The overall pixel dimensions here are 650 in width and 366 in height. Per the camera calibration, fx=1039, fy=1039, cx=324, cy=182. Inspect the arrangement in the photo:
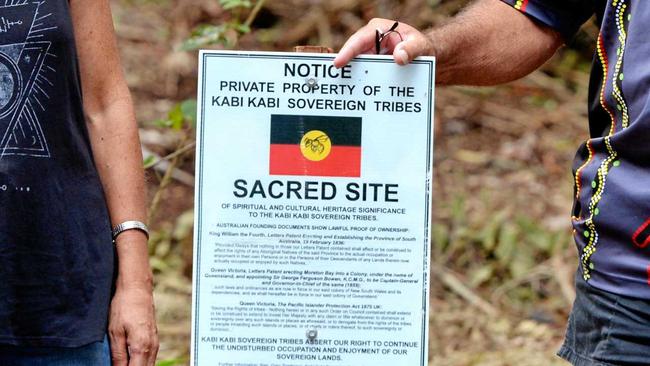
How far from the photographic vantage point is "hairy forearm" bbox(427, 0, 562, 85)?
2348mm

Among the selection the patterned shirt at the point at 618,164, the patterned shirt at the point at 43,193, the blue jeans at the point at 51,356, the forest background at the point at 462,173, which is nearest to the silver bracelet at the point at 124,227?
the patterned shirt at the point at 43,193

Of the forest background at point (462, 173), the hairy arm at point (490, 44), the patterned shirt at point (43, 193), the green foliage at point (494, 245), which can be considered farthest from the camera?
the green foliage at point (494, 245)

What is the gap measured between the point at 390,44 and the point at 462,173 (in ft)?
13.1

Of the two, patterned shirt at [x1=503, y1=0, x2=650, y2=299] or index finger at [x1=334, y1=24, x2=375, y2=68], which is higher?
index finger at [x1=334, y1=24, x2=375, y2=68]

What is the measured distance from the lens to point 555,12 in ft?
7.77

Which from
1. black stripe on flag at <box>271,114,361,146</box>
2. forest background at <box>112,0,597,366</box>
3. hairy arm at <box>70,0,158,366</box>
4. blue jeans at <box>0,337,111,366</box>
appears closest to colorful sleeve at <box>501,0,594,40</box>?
black stripe on flag at <box>271,114,361,146</box>

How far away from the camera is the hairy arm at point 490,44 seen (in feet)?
7.64

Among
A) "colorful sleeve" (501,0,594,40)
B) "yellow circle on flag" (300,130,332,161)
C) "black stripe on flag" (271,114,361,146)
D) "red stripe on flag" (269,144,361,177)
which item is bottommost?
"red stripe on flag" (269,144,361,177)

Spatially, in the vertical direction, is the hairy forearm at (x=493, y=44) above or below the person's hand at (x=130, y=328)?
above

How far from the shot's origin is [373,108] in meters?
2.10

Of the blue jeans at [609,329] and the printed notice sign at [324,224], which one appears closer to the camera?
the blue jeans at [609,329]

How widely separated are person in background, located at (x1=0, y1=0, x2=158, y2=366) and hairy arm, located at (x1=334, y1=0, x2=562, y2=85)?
74 cm

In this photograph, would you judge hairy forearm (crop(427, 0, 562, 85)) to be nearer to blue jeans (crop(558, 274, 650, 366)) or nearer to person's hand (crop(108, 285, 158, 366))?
blue jeans (crop(558, 274, 650, 366))

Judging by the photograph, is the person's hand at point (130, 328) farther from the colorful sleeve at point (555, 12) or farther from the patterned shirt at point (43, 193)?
the colorful sleeve at point (555, 12)
